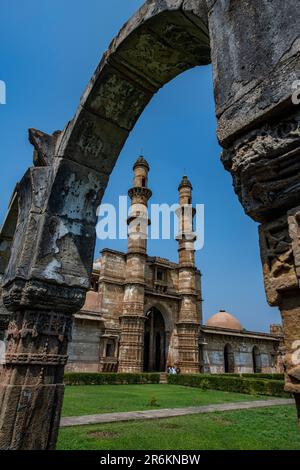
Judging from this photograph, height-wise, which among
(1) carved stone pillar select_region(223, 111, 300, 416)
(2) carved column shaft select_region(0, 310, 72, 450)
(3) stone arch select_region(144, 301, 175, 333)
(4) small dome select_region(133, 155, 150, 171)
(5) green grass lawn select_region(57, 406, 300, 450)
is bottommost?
(5) green grass lawn select_region(57, 406, 300, 450)

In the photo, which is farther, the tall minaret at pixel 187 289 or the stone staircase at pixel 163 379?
the tall minaret at pixel 187 289

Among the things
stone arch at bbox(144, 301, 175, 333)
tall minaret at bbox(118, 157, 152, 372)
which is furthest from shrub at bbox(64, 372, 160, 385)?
stone arch at bbox(144, 301, 175, 333)

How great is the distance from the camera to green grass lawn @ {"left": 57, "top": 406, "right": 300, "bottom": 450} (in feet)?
14.6

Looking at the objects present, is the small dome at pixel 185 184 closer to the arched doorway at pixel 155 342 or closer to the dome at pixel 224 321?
the arched doorway at pixel 155 342

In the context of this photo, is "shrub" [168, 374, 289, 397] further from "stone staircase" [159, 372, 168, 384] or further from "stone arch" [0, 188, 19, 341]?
"stone arch" [0, 188, 19, 341]

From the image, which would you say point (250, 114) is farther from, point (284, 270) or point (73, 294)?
point (73, 294)

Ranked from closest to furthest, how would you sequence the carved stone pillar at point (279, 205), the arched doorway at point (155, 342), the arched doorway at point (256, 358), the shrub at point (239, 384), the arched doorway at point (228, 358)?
the carved stone pillar at point (279, 205)
the shrub at point (239, 384)
the arched doorway at point (155, 342)
the arched doorway at point (228, 358)
the arched doorway at point (256, 358)

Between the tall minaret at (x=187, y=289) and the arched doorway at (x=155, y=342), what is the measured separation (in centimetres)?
199

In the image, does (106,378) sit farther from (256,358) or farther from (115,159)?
(256,358)

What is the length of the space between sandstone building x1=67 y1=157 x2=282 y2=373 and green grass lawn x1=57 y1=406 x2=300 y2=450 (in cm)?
1373

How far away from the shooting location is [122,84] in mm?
3227

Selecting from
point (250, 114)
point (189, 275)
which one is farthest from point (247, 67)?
point (189, 275)

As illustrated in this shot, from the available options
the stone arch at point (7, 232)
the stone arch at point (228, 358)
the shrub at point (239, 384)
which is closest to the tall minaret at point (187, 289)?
the stone arch at point (228, 358)

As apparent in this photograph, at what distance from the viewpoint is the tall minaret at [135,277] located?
19906 millimetres
